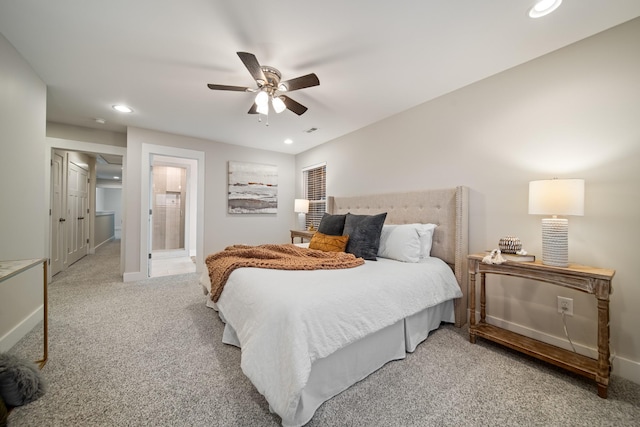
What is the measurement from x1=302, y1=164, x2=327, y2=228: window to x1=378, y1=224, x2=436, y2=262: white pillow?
6.78ft

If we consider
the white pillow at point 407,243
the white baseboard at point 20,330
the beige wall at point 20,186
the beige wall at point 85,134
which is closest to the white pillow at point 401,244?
the white pillow at point 407,243

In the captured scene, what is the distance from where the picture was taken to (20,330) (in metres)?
1.99

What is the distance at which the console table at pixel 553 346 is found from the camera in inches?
55.3

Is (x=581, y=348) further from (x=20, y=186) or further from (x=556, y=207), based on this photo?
(x=20, y=186)

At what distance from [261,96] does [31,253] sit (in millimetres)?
2628

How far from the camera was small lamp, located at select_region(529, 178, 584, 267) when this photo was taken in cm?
156

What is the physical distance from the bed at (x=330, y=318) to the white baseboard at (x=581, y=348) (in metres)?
0.34

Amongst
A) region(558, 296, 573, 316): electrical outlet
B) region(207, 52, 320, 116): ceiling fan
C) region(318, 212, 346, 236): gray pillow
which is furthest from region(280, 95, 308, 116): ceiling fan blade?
region(558, 296, 573, 316): electrical outlet

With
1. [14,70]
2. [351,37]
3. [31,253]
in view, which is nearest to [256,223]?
[31,253]

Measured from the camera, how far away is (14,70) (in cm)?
193

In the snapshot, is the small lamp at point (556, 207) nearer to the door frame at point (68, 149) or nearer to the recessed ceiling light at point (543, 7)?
the recessed ceiling light at point (543, 7)

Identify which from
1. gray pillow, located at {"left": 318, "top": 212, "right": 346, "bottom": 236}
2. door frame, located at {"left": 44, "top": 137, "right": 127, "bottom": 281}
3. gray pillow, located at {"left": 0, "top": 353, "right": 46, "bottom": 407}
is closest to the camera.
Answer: gray pillow, located at {"left": 0, "top": 353, "right": 46, "bottom": 407}

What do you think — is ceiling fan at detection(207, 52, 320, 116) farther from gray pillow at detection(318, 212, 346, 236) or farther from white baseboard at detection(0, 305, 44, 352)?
white baseboard at detection(0, 305, 44, 352)

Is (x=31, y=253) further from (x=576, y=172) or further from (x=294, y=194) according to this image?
(x=576, y=172)
